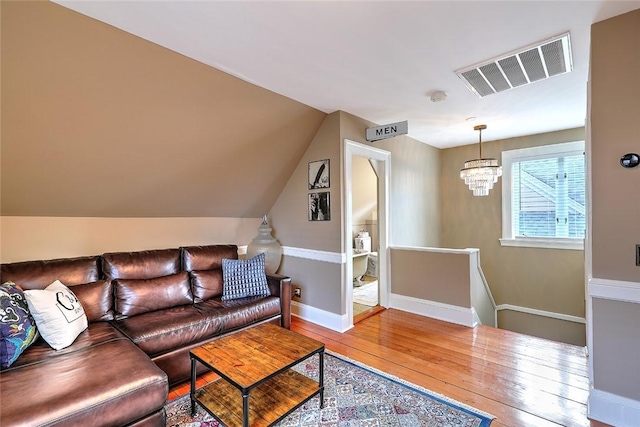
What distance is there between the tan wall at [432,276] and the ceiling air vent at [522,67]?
6.20 ft

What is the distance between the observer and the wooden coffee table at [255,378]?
1.64 metres

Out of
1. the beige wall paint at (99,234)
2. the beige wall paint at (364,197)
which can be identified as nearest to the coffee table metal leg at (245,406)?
the beige wall paint at (99,234)

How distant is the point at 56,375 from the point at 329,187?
8.73ft

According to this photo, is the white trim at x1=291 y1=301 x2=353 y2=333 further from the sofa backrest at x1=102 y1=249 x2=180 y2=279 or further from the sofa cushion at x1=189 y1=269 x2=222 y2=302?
the sofa backrest at x1=102 y1=249 x2=180 y2=279

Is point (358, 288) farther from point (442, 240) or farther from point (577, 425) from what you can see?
point (577, 425)

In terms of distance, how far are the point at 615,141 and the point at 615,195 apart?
0.34m

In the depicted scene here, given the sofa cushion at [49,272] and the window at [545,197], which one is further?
the window at [545,197]

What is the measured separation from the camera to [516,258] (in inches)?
182

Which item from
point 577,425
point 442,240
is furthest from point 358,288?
point 577,425

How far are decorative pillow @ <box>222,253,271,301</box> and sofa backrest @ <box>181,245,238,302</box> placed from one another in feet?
0.33

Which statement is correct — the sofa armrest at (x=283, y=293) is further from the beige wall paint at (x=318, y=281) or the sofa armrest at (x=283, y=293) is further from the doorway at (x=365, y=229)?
the doorway at (x=365, y=229)

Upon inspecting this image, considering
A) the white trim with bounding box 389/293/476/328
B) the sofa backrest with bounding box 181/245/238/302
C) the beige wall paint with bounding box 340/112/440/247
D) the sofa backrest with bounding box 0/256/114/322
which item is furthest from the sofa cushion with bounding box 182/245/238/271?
the white trim with bounding box 389/293/476/328

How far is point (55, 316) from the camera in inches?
73.4

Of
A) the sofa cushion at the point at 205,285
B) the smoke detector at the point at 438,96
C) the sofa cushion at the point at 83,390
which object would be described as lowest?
the sofa cushion at the point at 83,390
